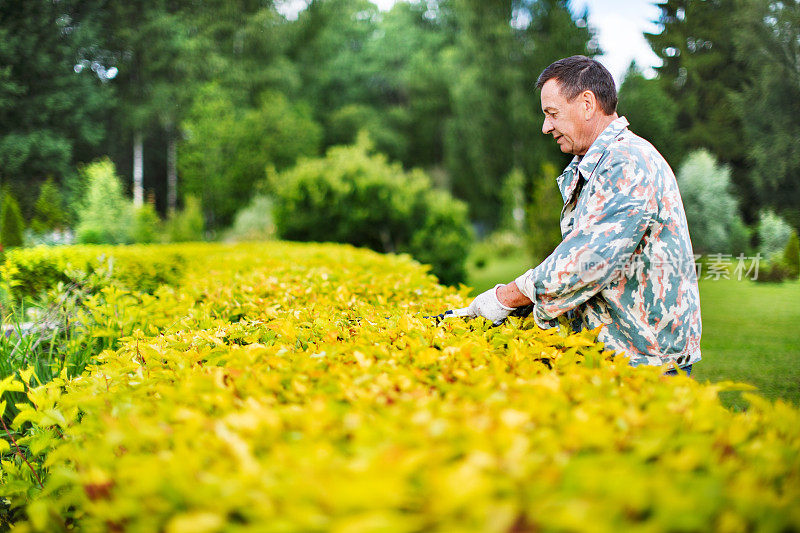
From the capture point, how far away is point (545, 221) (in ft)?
41.4

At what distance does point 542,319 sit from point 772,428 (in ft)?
3.04

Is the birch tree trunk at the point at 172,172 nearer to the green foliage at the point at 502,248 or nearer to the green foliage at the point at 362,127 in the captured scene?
the green foliage at the point at 362,127

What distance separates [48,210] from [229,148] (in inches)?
469

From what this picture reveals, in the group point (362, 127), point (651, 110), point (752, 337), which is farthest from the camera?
point (362, 127)

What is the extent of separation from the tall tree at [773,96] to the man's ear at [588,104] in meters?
6.64

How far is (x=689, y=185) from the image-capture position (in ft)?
39.1

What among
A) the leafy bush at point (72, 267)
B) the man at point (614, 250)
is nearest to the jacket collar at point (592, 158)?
the man at point (614, 250)

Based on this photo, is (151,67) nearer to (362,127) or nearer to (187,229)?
(187,229)

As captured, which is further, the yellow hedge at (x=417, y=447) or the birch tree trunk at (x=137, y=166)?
the birch tree trunk at (x=137, y=166)

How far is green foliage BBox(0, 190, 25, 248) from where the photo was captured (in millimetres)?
11062

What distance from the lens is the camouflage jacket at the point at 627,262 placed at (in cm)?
197

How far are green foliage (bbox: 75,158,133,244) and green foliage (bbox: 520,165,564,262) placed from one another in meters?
11.5

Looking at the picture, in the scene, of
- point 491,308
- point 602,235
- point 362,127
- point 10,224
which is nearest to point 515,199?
point 362,127

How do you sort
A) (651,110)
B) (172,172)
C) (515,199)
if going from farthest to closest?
(172,172) < (515,199) < (651,110)
